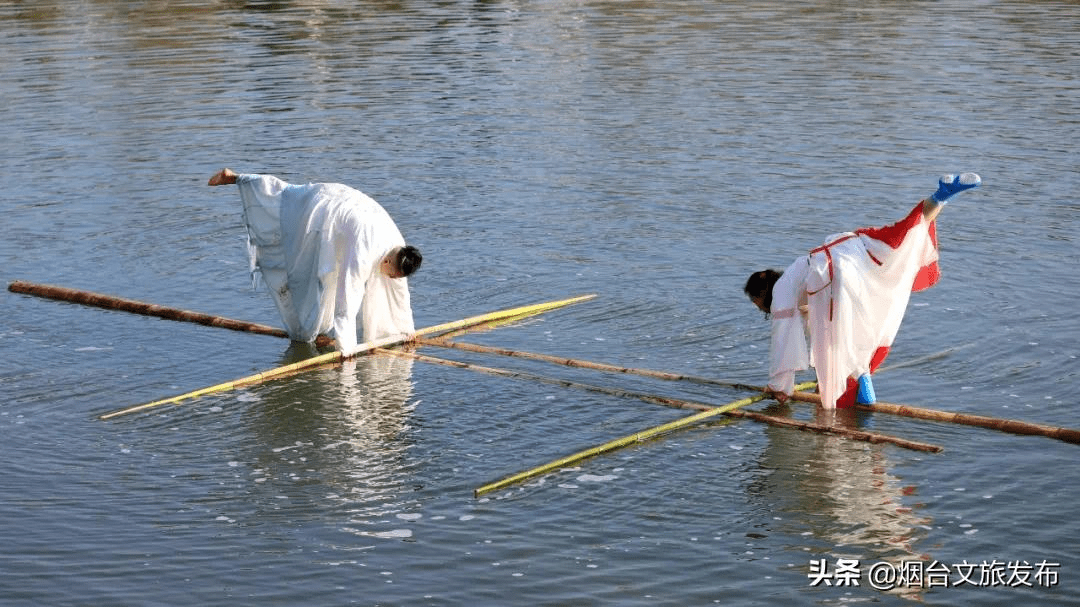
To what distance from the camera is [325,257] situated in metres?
10.4

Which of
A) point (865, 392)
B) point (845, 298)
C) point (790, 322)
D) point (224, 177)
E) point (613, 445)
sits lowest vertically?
point (613, 445)

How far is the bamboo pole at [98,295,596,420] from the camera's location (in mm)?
9953

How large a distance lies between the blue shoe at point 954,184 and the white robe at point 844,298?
0.36 m

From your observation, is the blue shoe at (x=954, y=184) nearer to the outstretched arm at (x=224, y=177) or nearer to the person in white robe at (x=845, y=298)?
the person in white robe at (x=845, y=298)

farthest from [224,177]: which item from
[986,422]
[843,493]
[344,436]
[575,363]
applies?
[986,422]

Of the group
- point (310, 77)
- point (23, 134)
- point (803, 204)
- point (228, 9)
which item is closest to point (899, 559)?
point (803, 204)

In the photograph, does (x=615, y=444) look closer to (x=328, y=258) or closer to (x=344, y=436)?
(x=344, y=436)

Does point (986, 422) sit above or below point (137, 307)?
below

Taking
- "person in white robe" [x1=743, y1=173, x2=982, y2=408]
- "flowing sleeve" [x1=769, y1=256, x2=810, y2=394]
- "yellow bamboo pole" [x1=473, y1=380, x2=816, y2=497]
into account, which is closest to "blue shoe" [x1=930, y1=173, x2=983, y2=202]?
"person in white robe" [x1=743, y1=173, x2=982, y2=408]

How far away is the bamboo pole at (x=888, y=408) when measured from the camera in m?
8.82

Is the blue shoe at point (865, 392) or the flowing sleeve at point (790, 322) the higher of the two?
the flowing sleeve at point (790, 322)

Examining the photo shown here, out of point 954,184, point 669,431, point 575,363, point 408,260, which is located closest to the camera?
point 954,184

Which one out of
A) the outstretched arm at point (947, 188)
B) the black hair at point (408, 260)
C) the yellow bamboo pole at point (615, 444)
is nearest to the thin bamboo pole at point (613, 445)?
the yellow bamboo pole at point (615, 444)

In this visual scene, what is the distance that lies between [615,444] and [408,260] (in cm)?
223
